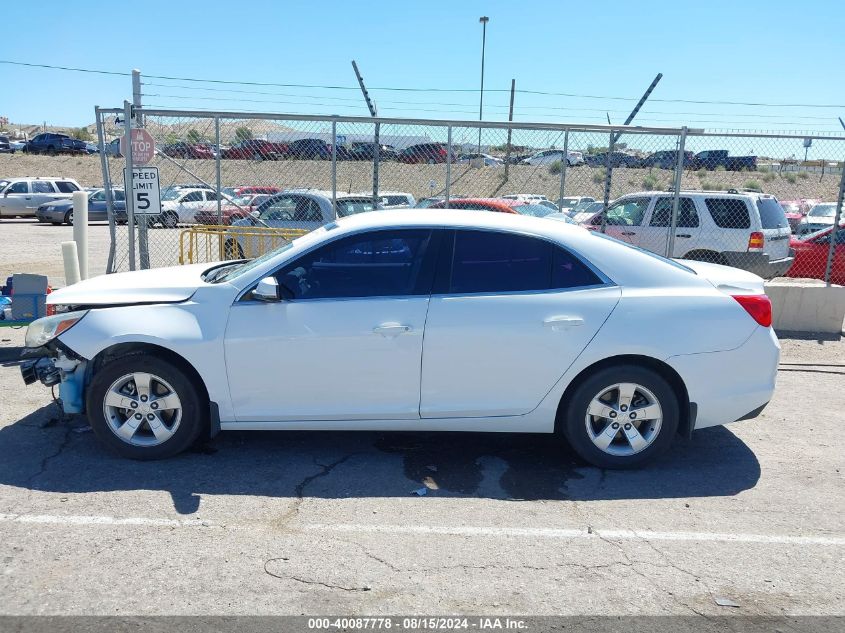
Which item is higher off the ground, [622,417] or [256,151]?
[256,151]

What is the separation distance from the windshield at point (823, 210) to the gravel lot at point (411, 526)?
16132 millimetres

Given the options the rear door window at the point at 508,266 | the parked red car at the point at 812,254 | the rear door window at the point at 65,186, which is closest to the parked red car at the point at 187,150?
the rear door window at the point at 508,266

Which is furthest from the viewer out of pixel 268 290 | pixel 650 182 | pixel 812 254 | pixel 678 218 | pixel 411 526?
pixel 812 254

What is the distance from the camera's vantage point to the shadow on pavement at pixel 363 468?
4613 mm

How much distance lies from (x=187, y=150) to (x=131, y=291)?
5.92 metres

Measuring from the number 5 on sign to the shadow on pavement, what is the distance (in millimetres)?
3977

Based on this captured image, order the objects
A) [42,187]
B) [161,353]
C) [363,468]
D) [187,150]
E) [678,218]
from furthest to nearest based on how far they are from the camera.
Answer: [42,187] → [678,218] → [187,150] → [363,468] → [161,353]

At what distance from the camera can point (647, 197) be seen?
37.4 ft

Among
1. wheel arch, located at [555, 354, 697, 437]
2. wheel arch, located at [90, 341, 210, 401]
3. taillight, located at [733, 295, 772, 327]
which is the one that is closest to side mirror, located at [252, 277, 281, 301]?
wheel arch, located at [90, 341, 210, 401]

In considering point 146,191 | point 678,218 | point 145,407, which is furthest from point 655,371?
point 678,218

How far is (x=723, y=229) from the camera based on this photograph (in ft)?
36.4

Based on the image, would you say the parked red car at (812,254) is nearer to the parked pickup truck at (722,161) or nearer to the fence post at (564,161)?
the parked pickup truck at (722,161)

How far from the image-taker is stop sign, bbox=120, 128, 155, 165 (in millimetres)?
9031

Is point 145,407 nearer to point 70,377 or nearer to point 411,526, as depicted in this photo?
point 70,377
